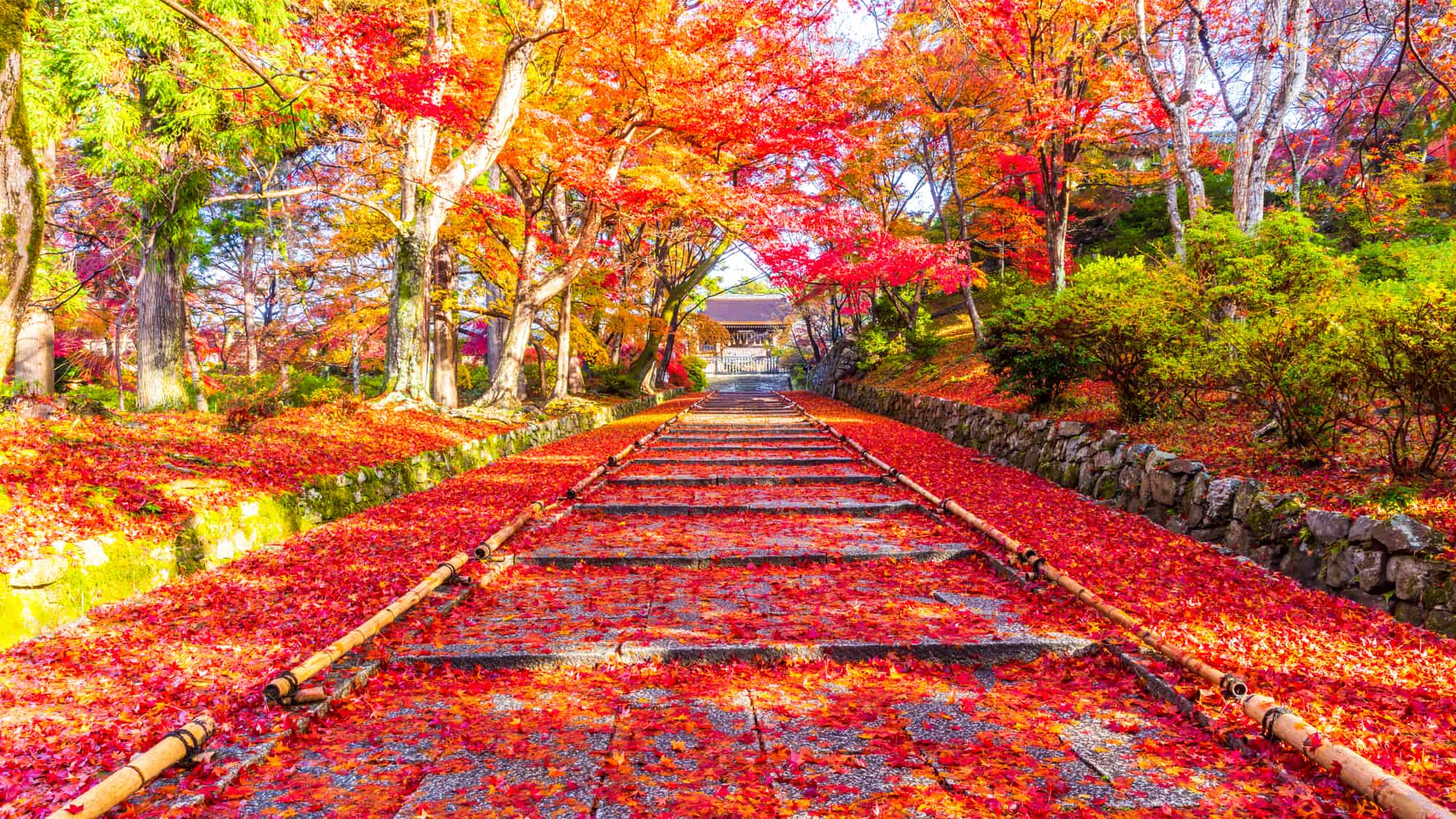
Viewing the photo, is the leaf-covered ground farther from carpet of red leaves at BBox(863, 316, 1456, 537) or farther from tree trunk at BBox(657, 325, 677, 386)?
tree trunk at BBox(657, 325, 677, 386)

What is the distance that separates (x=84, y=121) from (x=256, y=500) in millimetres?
9274

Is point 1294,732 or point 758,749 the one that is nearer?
point 1294,732

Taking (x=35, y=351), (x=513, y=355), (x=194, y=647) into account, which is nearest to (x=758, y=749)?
(x=194, y=647)

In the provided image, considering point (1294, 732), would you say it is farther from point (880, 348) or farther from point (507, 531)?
point (880, 348)

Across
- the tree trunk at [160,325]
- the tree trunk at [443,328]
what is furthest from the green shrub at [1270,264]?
the tree trunk at [160,325]

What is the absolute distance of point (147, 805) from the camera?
7.48 feet

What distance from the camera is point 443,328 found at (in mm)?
15352

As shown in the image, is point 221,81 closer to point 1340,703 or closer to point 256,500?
point 256,500

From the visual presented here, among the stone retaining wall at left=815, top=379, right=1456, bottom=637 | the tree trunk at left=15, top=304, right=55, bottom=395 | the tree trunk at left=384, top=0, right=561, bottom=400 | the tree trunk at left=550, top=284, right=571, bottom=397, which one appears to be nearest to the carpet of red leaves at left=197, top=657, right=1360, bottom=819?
the stone retaining wall at left=815, top=379, right=1456, bottom=637

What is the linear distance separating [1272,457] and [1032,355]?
4.02 metres

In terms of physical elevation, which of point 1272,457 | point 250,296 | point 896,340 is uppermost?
point 250,296

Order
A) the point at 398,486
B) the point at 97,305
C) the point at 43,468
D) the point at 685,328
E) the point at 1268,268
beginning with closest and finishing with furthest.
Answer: the point at 43,468 < the point at 1268,268 < the point at 398,486 < the point at 97,305 < the point at 685,328

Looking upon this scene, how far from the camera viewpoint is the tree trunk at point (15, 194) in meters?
5.06

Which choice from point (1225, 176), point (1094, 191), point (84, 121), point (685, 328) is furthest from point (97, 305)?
point (1225, 176)
